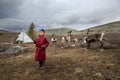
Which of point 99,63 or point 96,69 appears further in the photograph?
point 99,63

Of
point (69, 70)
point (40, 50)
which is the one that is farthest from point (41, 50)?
point (69, 70)

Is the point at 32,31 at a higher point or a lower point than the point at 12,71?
higher

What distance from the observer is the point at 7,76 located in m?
9.39

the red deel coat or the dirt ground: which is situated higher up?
the red deel coat

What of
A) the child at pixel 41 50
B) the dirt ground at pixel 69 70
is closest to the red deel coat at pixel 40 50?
the child at pixel 41 50

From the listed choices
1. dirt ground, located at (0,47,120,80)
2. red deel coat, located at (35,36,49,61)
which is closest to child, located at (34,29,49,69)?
red deel coat, located at (35,36,49,61)

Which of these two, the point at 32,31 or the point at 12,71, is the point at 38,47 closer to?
the point at 12,71

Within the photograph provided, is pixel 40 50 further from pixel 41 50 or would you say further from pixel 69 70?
pixel 69 70

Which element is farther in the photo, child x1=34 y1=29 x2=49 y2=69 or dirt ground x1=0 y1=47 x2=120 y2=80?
child x1=34 y1=29 x2=49 y2=69

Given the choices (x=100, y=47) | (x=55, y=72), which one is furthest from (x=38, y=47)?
(x=100, y=47)

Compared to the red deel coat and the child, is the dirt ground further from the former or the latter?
the red deel coat

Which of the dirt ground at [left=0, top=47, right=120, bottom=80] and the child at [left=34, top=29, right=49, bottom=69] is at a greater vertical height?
the child at [left=34, top=29, right=49, bottom=69]

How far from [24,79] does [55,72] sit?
56.5 inches

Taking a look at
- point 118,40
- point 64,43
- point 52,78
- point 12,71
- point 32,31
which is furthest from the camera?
point 32,31
